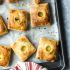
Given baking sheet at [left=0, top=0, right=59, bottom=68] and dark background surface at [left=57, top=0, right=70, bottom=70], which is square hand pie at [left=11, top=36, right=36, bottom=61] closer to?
baking sheet at [left=0, top=0, right=59, bottom=68]

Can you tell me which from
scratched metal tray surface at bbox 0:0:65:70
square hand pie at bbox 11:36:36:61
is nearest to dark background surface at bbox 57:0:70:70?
scratched metal tray surface at bbox 0:0:65:70

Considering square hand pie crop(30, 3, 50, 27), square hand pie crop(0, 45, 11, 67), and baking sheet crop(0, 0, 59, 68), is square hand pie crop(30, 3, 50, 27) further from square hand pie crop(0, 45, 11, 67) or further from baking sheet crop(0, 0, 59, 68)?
square hand pie crop(0, 45, 11, 67)

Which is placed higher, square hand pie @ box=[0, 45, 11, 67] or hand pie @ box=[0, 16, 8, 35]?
hand pie @ box=[0, 16, 8, 35]

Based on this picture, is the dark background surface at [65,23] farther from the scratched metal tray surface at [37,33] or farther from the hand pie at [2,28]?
the hand pie at [2,28]

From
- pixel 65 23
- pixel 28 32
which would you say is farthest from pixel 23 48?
pixel 65 23

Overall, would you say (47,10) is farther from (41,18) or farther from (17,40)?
(17,40)

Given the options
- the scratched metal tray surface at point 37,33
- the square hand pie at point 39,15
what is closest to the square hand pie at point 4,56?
the scratched metal tray surface at point 37,33

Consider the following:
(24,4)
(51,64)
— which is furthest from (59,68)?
(24,4)
